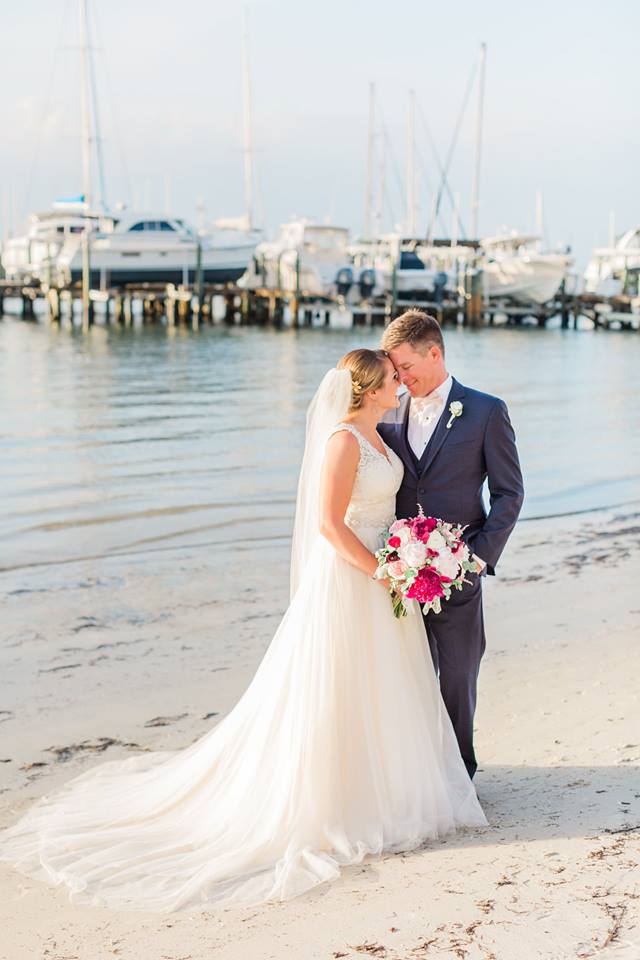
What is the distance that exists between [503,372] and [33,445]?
63.1 feet

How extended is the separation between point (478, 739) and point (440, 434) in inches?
75.3

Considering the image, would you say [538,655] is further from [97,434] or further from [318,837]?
[97,434]

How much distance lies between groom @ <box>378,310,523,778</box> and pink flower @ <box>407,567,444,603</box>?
12.3 inches

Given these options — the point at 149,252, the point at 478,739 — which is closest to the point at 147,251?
the point at 149,252

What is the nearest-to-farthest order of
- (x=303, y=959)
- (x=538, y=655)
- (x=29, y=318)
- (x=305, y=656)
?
(x=303, y=959) → (x=305, y=656) → (x=538, y=655) → (x=29, y=318)

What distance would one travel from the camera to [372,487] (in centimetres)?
445

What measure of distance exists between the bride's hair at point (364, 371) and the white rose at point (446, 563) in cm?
74

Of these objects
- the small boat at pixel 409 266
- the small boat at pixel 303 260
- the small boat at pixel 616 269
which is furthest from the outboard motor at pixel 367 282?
the small boat at pixel 616 269

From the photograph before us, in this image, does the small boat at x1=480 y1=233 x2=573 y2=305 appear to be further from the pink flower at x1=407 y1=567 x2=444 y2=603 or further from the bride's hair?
the pink flower at x1=407 y1=567 x2=444 y2=603

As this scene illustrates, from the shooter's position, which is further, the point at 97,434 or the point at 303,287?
the point at 303,287

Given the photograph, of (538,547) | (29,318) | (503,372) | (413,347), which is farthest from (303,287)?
(413,347)

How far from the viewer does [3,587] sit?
9000 mm

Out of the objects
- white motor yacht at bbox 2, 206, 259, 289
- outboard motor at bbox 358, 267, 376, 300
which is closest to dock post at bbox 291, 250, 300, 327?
white motor yacht at bbox 2, 206, 259, 289

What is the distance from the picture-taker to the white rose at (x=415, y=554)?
413 cm
